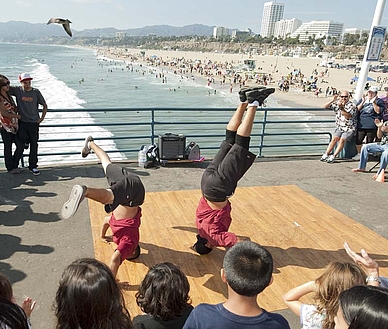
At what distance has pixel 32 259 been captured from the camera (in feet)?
12.1

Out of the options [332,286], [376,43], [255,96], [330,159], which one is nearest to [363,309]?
[332,286]

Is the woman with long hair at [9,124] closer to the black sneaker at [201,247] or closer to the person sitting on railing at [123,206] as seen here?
the person sitting on railing at [123,206]

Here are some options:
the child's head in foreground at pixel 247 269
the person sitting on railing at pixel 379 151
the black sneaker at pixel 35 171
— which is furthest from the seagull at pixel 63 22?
the person sitting on railing at pixel 379 151

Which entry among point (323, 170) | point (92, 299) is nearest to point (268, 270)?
point (92, 299)

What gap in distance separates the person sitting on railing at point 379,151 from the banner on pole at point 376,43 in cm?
165

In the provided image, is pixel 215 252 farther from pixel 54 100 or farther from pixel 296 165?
pixel 54 100

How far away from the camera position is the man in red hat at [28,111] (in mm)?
5609

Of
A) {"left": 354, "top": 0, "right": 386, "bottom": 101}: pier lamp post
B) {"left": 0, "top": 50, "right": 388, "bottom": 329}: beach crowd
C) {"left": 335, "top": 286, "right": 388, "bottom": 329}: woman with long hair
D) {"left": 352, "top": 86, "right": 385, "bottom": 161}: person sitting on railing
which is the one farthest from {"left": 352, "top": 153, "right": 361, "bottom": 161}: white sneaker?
{"left": 335, "top": 286, "right": 388, "bottom": 329}: woman with long hair

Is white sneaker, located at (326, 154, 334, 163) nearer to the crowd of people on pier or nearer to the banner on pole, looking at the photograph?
the banner on pole

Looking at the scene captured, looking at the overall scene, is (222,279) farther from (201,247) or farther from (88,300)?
(201,247)

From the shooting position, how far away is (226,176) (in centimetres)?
366

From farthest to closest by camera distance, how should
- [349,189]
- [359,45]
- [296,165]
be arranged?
[359,45]
[296,165]
[349,189]

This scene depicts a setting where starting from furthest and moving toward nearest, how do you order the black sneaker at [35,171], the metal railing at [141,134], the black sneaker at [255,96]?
the metal railing at [141,134]
the black sneaker at [35,171]
the black sneaker at [255,96]

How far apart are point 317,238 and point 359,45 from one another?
456 ft
